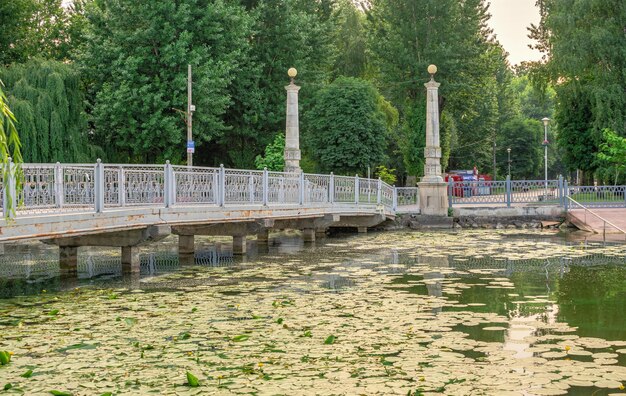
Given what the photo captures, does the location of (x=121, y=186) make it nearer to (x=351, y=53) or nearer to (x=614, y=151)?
(x=614, y=151)

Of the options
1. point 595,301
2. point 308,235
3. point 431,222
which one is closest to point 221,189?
point 308,235

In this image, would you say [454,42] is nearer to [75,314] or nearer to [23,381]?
[75,314]

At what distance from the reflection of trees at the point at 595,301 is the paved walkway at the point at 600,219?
12.6m

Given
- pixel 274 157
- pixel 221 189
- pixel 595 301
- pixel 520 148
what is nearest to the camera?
pixel 595 301

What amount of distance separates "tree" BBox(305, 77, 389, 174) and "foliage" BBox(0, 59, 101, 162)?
12.7m

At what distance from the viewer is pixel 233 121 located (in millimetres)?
41969

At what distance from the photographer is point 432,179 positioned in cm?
3509

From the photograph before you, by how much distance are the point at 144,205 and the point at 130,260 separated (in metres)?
1.46

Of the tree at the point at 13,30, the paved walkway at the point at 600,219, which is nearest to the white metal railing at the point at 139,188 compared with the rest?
the paved walkway at the point at 600,219

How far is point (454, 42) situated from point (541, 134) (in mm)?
36093

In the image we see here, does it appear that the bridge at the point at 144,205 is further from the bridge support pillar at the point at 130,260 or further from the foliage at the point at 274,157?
the foliage at the point at 274,157

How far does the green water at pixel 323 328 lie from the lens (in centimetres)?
768

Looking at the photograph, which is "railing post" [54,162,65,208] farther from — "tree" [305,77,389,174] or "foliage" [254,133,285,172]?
"tree" [305,77,389,174]

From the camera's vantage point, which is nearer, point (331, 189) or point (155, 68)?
point (331, 189)
